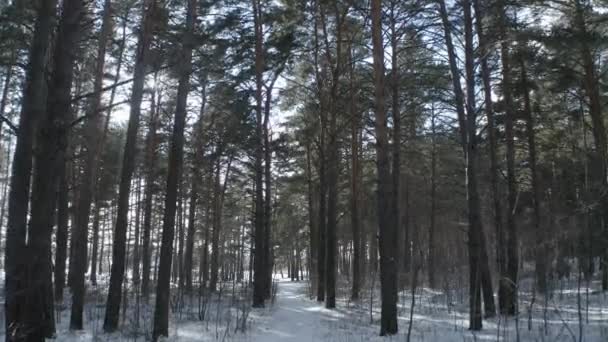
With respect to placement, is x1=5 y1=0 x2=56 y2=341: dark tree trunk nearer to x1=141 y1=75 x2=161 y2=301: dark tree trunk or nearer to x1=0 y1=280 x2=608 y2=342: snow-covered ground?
x1=0 y1=280 x2=608 y2=342: snow-covered ground

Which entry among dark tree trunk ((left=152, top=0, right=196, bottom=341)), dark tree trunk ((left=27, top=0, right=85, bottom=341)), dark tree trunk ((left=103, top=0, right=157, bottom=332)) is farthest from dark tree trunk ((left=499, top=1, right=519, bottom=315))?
dark tree trunk ((left=27, top=0, right=85, bottom=341))

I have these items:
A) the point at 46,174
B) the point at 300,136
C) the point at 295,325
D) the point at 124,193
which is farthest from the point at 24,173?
the point at 300,136

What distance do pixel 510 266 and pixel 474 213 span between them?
2.88 m

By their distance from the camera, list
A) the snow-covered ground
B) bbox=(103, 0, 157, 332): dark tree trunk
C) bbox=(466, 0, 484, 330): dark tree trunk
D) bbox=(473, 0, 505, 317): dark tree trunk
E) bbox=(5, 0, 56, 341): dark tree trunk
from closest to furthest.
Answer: bbox=(5, 0, 56, 341): dark tree trunk < the snow-covered ground < bbox=(466, 0, 484, 330): dark tree trunk < bbox=(103, 0, 157, 332): dark tree trunk < bbox=(473, 0, 505, 317): dark tree trunk

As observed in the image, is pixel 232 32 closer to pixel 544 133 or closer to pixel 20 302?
pixel 20 302

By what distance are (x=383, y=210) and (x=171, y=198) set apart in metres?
4.60

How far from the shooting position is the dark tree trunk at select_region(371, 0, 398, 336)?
9.79 meters

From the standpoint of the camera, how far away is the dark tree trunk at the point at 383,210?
979 centimetres

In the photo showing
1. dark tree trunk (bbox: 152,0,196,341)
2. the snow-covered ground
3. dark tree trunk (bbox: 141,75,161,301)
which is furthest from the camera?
dark tree trunk (bbox: 141,75,161,301)

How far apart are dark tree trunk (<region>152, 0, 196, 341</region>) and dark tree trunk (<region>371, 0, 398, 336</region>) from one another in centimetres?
412

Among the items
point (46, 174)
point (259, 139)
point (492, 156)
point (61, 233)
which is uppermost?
point (259, 139)

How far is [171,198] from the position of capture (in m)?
10.0

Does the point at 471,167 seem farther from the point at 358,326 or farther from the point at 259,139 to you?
the point at 259,139

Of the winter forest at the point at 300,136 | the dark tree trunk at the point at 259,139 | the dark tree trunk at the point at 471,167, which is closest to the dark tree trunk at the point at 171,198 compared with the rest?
the winter forest at the point at 300,136
